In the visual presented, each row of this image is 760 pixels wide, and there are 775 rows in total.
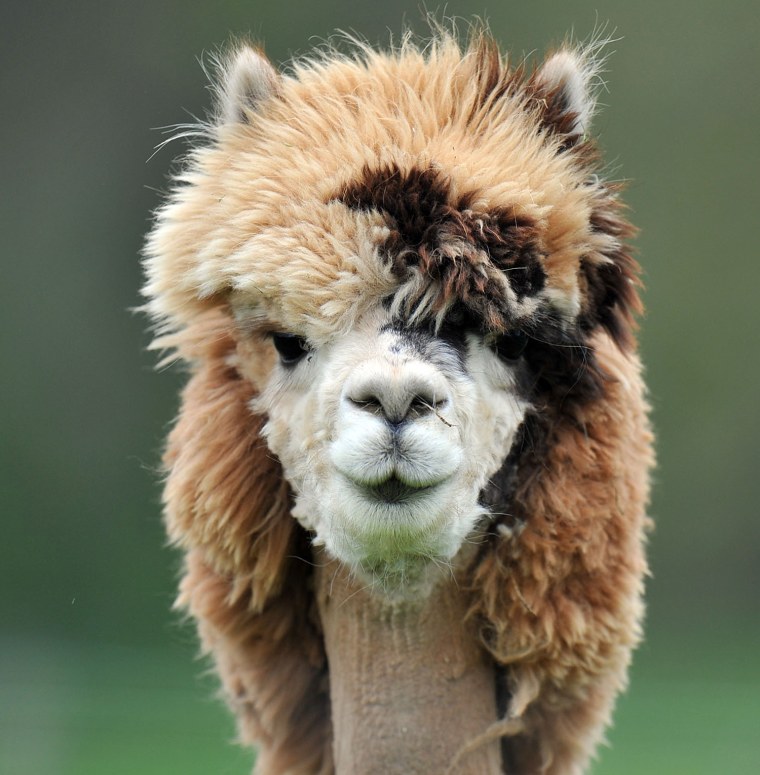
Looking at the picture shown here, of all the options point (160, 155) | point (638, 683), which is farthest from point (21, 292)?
point (638, 683)

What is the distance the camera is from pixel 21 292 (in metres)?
11.4

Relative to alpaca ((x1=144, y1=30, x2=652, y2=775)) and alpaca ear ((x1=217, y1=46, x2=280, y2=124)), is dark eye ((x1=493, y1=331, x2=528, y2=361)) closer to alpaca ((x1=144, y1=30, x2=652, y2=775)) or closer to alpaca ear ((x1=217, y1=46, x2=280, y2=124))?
alpaca ((x1=144, y1=30, x2=652, y2=775))

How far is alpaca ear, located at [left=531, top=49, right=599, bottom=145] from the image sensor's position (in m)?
3.10

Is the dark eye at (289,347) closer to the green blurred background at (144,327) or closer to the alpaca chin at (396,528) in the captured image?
the alpaca chin at (396,528)

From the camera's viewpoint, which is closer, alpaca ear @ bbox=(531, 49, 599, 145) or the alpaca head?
the alpaca head

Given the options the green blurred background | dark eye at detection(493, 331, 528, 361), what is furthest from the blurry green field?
dark eye at detection(493, 331, 528, 361)

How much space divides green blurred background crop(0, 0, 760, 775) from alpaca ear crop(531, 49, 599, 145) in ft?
22.5

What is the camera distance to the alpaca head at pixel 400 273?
2.68 metres

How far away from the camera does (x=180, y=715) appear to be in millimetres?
9320

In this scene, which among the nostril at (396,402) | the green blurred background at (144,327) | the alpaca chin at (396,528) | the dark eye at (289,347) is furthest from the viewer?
the green blurred background at (144,327)

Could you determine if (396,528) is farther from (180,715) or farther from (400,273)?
(180,715)

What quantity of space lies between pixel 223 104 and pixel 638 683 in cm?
878

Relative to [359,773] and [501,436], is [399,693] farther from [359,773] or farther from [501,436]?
[501,436]

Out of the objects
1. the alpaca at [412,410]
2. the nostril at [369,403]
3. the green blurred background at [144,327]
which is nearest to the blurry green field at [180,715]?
the green blurred background at [144,327]
